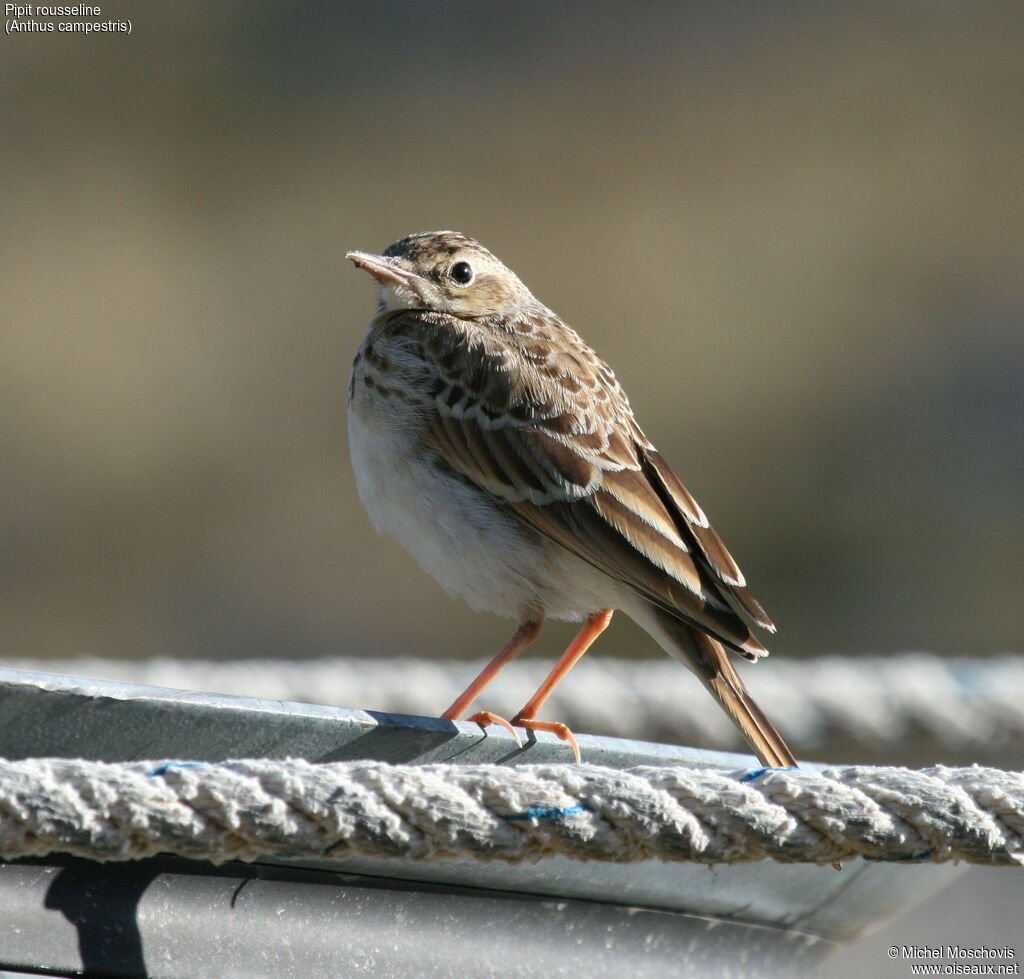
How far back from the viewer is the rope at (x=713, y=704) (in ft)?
19.0

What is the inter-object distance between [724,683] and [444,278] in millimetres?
1758

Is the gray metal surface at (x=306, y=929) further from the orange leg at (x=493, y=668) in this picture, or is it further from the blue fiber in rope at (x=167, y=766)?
the orange leg at (x=493, y=668)

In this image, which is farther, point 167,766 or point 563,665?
point 563,665

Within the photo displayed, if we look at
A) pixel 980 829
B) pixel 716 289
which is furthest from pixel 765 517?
pixel 980 829

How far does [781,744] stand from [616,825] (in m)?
1.60

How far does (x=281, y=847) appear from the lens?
7.79 feet

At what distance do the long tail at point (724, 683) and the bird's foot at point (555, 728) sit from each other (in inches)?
16.6

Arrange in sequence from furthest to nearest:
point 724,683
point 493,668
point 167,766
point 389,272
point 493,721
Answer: point 389,272 → point 493,668 → point 724,683 → point 493,721 → point 167,766

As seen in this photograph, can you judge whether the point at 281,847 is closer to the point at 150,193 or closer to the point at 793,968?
the point at 793,968

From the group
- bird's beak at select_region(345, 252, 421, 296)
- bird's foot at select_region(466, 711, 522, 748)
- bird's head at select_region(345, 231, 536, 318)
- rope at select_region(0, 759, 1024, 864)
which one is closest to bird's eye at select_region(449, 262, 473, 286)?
bird's head at select_region(345, 231, 536, 318)

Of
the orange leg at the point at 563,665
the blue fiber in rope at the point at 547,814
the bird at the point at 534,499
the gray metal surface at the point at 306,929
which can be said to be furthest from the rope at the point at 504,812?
the orange leg at the point at 563,665

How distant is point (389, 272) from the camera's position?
4.99 m

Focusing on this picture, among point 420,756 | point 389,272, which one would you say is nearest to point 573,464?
point 389,272

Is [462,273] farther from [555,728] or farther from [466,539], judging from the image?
[555,728]
